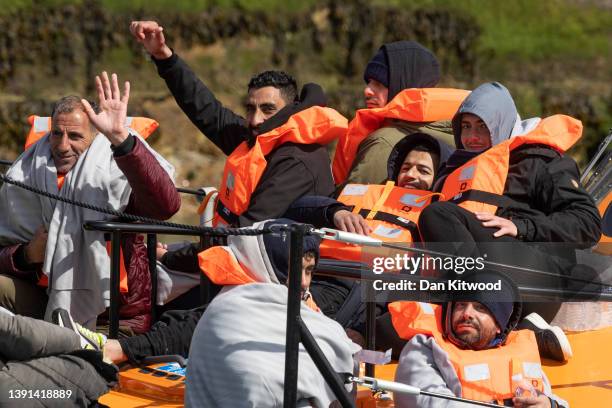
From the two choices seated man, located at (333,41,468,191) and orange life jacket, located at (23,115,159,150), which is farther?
orange life jacket, located at (23,115,159,150)

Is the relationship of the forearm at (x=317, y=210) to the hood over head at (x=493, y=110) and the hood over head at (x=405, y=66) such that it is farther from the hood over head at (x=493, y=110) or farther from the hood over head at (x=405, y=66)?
the hood over head at (x=405, y=66)

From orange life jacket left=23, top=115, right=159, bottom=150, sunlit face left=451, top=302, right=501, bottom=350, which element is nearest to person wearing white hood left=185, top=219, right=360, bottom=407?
sunlit face left=451, top=302, right=501, bottom=350

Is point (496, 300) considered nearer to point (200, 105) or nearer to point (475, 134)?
point (475, 134)

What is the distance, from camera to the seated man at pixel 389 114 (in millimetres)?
5031

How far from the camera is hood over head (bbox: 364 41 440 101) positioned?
17.7ft

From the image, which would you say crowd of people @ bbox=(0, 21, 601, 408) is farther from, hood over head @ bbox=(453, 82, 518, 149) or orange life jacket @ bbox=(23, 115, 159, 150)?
orange life jacket @ bbox=(23, 115, 159, 150)

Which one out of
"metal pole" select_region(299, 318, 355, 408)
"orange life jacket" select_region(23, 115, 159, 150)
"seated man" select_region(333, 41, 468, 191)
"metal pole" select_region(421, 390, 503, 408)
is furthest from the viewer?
"orange life jacket" select_region(23, 115, 159, 150)

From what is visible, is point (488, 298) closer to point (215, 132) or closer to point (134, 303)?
point (134, 303)

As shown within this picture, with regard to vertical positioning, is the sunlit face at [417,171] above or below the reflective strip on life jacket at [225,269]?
above

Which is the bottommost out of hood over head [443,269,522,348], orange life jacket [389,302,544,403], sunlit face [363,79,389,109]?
orange life jacket [389,302,544,403]

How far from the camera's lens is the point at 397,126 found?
16.9ft

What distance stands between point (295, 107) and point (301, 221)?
2.01 feet

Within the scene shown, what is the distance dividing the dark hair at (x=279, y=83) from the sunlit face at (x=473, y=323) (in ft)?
5.11

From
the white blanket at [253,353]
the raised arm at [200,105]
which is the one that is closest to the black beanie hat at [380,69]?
the raised arm at [200,105]
